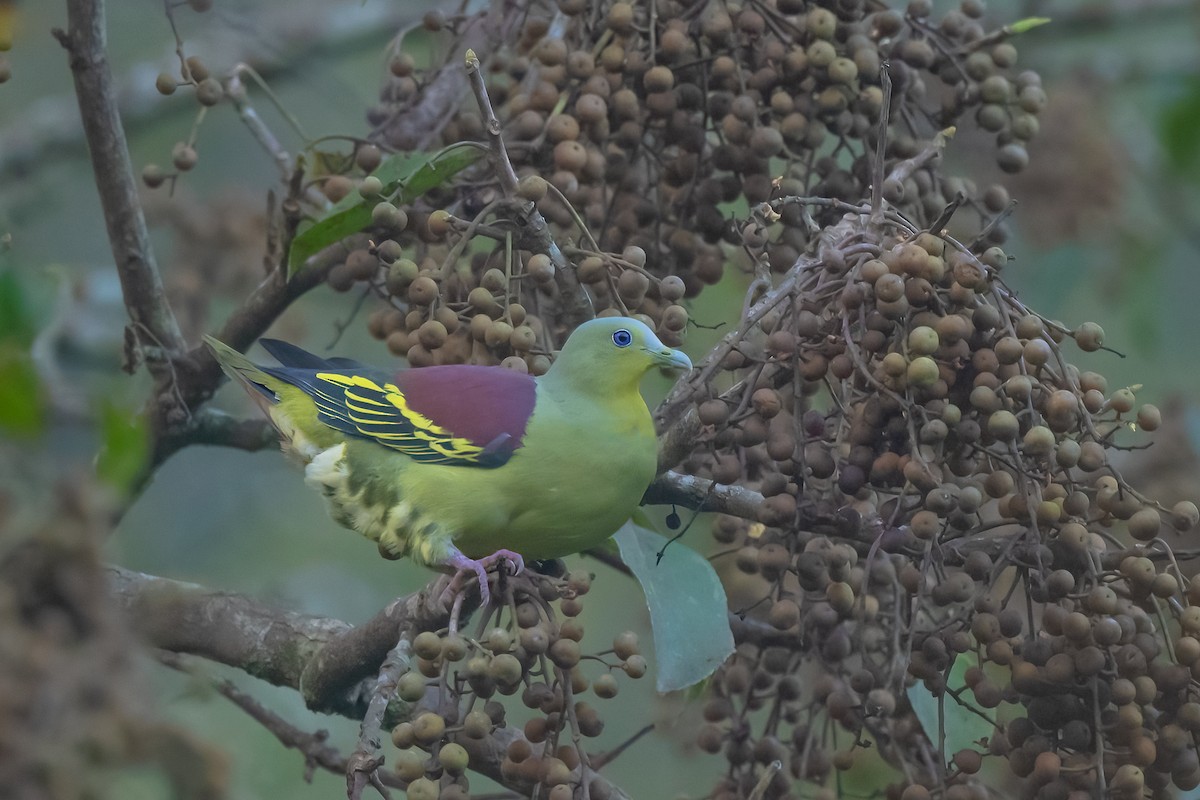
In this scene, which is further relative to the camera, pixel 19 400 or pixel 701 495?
pixel 701 495

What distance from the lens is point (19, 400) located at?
4.38 feet

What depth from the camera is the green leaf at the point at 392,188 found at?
2.95m

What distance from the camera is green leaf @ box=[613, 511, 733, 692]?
8.86ft

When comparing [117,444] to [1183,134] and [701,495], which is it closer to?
[1183,134]

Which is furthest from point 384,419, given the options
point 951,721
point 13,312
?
point 13,312

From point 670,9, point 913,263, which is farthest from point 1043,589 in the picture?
point 670,9

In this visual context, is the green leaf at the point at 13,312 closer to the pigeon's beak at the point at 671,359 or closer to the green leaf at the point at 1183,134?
the green leaf at the point at 1183,134

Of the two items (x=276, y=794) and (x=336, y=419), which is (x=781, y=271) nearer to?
(x=336, y=419)

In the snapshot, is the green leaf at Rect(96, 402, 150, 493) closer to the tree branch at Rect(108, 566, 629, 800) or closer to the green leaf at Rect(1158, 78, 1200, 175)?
the green leaf at Rect(1158, 78, 1200, 175)

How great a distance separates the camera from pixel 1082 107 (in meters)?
5.29

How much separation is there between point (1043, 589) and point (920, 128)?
1650 millimetres

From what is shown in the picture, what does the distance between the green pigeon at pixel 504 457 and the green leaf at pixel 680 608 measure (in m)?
0.14

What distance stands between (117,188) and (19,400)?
87.3 inches

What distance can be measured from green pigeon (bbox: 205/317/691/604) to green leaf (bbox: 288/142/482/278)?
1.11 feet
